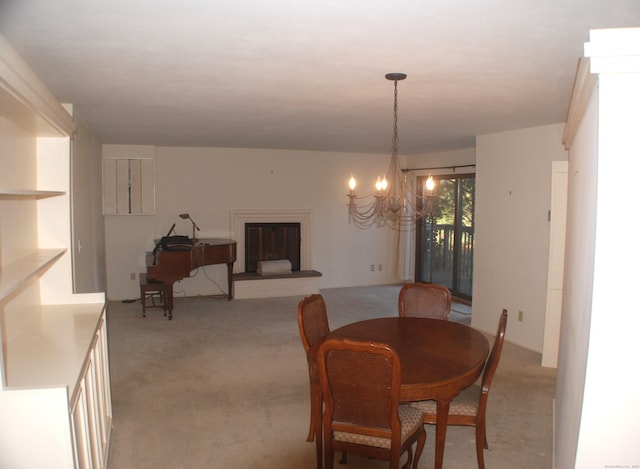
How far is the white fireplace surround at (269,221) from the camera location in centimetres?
740

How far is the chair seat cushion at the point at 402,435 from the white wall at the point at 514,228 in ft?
9.41

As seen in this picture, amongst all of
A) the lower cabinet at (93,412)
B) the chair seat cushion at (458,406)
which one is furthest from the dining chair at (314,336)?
the lower cabinet at (93,412)

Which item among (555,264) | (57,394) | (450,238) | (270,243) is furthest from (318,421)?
(450,238)

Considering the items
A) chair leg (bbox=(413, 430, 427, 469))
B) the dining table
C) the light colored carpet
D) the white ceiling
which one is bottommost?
the light colored carpet

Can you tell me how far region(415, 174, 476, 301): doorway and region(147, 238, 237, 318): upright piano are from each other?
3.24 m

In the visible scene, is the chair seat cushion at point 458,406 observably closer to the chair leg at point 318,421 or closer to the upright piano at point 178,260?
the chair leg at point 318,421

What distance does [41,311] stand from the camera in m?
3.04

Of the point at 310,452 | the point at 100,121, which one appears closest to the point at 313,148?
the point at 100,121

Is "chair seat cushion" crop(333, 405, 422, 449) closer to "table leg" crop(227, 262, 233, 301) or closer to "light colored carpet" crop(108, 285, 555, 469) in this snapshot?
"light colored carpet" crop(108, 285, 555, 469)

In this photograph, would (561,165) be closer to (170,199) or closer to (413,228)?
(413,228)

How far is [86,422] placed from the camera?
2215 millimetres

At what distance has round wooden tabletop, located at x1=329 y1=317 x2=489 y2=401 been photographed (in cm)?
233

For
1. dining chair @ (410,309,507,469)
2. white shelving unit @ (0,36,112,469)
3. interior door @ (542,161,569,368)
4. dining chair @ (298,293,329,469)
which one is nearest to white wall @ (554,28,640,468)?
dining chair @ (410,309,507,469)

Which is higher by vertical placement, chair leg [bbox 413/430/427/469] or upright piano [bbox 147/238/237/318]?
upright piano [bbox 147/238/237/318]
